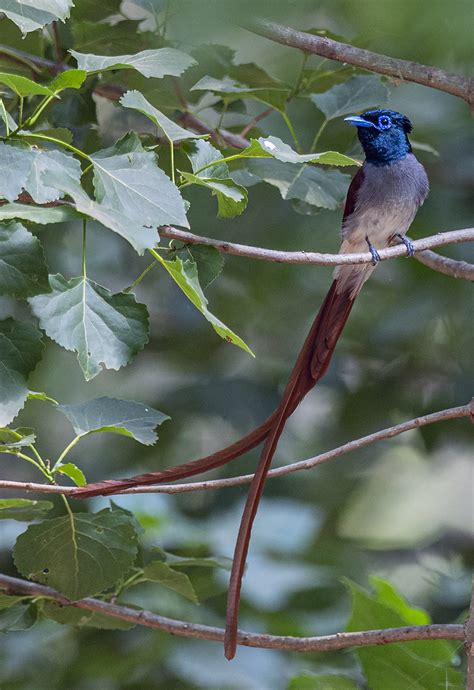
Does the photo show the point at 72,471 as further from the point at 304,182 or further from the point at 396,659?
the point at 304,182

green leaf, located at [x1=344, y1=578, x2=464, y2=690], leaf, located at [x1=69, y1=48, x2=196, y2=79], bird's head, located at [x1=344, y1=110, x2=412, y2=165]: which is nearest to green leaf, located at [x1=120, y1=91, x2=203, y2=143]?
leaf, located at [x1=69, y1=48, x2=196, y2=79]

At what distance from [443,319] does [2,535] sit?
1.14 metres

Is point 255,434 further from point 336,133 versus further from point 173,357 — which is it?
point 173,357

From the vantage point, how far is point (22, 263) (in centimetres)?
84

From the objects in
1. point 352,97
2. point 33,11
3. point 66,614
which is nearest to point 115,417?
point 66,614

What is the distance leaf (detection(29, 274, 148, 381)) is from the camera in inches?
32.9

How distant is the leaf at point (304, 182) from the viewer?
4.17ft

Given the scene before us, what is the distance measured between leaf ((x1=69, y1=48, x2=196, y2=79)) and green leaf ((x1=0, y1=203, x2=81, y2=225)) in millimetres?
174

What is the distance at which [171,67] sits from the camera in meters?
0.89

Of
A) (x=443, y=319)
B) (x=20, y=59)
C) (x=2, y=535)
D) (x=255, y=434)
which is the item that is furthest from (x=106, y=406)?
(x=443, y=319)

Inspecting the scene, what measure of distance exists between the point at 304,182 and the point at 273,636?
2.11ft

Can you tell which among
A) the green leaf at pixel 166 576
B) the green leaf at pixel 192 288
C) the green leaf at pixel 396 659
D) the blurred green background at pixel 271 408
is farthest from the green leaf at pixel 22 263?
the blurred green background at pixel 271 408

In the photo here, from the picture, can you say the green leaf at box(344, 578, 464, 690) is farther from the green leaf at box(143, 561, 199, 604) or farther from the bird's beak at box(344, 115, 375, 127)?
the bird's beak at box(344, 115, 375, 127)

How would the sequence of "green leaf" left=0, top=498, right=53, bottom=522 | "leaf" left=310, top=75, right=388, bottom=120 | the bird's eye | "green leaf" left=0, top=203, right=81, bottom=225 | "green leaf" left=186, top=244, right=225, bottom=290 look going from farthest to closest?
the bird's eye → "leaf" left=310, top=75, right=388, bottom=120 → "green leaf" left=0, top=498, right=53, bottom=522 → "green leaf" left=186, top=244, right=225, bottom=290 → "green leaf" left=0, top=203, right=81, bottom=225
